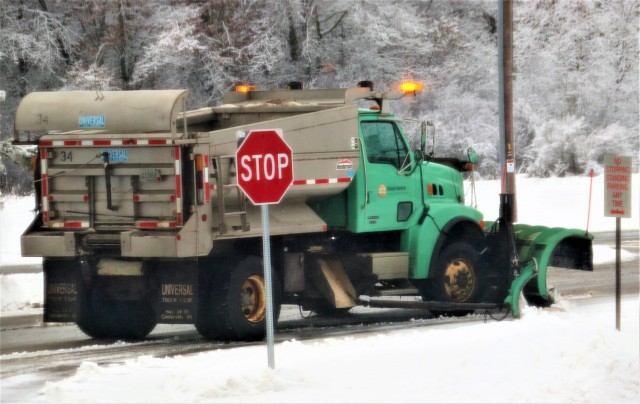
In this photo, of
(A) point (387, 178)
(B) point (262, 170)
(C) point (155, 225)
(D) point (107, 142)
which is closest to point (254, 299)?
(C) point (155, 225)

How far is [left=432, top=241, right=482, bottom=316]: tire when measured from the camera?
15.7 metres

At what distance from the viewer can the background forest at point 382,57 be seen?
36812mm

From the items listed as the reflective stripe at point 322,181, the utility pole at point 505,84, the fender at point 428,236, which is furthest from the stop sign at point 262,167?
the utility pole at point 505,84

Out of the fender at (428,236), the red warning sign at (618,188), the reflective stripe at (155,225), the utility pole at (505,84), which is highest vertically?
the utility pole at (505,84)

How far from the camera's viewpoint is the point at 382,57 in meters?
39.8

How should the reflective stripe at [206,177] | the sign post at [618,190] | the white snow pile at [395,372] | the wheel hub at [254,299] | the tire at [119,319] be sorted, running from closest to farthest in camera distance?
1. the white snow pile at [395,372]
2. the reflective stripe at [206,177]
3. the wheel hub at [254,299]
4. the tire at [119,319]
5. the sign post at [618,190]

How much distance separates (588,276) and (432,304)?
679cm

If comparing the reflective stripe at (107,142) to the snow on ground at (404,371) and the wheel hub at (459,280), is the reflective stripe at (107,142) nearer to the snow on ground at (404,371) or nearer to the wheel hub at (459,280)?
the snow on ground at (404,371)

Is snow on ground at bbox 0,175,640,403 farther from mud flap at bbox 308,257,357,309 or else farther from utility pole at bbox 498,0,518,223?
utility pole at bbox 498,0,518,223

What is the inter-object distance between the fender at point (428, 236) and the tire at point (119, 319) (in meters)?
3.46

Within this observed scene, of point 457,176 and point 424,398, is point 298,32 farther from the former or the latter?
point 424,398

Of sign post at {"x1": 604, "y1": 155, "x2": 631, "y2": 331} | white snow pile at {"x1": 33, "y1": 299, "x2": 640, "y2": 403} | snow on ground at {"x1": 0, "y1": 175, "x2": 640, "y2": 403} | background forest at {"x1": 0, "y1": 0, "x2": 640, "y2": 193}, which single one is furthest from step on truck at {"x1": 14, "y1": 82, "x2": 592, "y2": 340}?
background forest at {"x1": 0, "y1": 0, "x2": 640, "y2": 193}

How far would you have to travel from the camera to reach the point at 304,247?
14.7 m

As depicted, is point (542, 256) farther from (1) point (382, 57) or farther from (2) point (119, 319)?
(1) point (382, 57)
